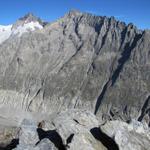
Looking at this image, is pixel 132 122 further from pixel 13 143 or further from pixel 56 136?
pixel 13 143

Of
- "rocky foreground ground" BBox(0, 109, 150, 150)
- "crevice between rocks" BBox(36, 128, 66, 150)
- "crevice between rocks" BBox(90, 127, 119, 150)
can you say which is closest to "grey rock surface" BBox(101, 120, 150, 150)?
"rocky foreground ground" BBox(0, 109, 150, 150)

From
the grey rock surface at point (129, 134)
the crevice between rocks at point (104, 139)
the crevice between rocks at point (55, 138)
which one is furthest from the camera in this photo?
the crevice between rocks at point (55, 138)

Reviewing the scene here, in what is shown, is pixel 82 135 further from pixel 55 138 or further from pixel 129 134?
pixel 129 134

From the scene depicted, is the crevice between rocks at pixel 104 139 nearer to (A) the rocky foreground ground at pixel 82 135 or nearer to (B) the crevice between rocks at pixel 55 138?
(A) the rocky foreground ground at pixel 82 135

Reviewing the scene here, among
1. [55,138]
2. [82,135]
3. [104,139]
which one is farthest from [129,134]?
[55,138]

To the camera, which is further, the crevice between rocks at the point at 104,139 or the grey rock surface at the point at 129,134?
the crevice between rocks at the point at 104,139

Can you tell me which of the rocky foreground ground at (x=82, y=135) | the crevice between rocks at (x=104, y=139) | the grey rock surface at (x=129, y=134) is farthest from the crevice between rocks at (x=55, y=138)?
the grey rock surface at (x=129, y=134)

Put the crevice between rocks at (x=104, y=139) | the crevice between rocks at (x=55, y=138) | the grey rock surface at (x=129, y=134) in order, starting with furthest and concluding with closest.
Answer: the crevice between rocks at (x=55, y=138) → the crevice between rocks at (x=104, y=139) → the grey rock surface at (x=129, y=134)

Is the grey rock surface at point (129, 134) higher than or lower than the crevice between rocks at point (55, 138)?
higher

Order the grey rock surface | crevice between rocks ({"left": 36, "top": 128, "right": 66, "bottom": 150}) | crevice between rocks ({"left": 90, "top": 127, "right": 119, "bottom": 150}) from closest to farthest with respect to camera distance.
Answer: the grey rock surface < crevice between rocks ({"left": 90, "top": 127, "right": 119, "bottom": 150}) < crevice between rocks ({"left": 36, "top": 128, "right": 66, "bottom": 150})

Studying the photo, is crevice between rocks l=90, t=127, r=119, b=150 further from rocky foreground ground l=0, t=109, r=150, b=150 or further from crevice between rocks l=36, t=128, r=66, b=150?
crevice between rocks l=36, t=128, r=66, b=150

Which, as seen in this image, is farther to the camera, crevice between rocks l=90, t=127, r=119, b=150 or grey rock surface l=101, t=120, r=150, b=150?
crevice between rocks l=90, t=127, r=119, b=150
